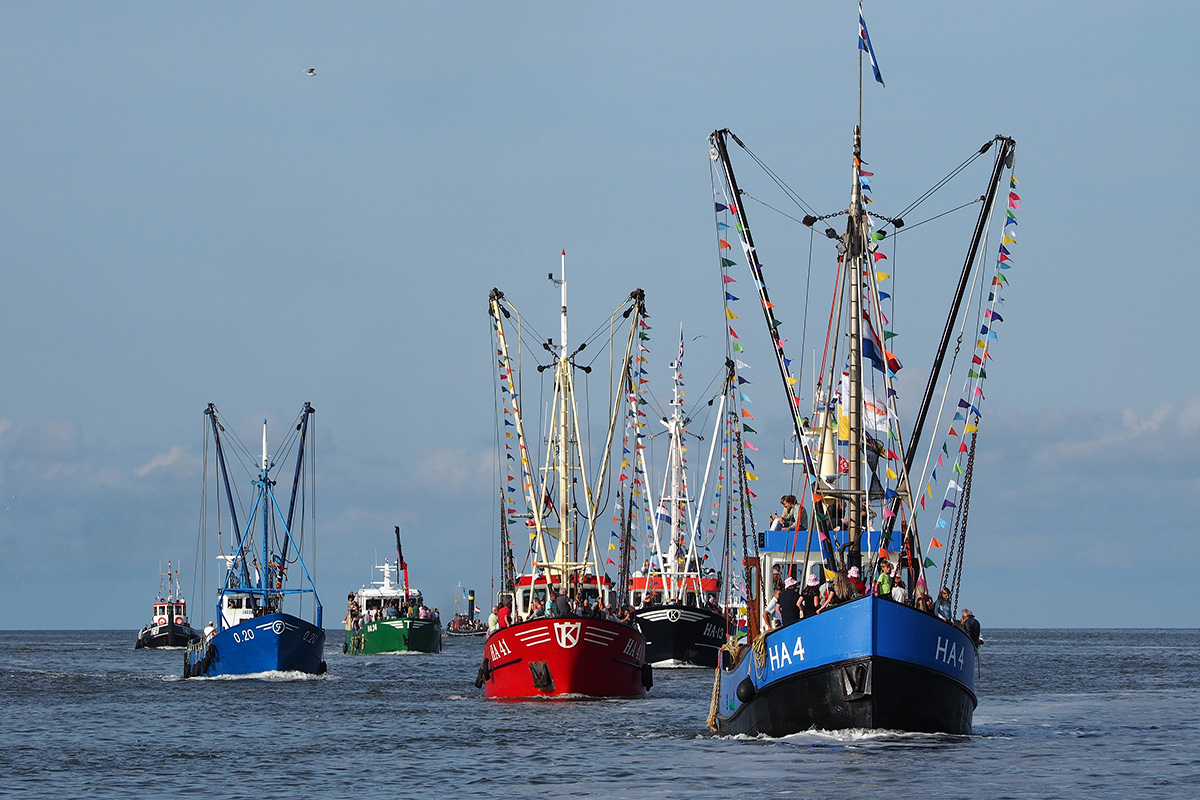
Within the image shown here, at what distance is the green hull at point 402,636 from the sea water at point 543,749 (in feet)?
134

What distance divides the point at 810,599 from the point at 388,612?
79.3 metres

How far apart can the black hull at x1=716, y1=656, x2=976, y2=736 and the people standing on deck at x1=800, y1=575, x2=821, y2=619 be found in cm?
117

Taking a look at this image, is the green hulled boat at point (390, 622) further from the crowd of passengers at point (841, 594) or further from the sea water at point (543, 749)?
the crowd of passengers at point (841, 594)

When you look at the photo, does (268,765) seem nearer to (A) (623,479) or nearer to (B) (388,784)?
(B) (388,784)

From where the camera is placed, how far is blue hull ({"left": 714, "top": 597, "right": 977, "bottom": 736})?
2636 centimetres

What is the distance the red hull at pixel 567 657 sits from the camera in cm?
4253

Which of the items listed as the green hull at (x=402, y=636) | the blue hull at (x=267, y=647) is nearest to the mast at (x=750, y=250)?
the blue hull at (x=267, y=647)

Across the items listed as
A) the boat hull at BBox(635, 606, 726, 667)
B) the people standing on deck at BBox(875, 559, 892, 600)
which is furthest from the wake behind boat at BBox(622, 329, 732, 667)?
the people standing on deck at BBox(875, 559, 892, 600)

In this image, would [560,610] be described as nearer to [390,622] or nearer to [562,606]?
[562,606]

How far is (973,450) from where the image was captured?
1245 inches

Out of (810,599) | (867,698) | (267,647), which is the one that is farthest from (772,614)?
(267,647)

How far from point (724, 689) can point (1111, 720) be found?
14097mm

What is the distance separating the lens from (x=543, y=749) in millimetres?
32375

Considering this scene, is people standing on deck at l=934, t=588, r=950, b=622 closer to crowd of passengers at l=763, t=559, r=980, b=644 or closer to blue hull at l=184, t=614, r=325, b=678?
crowd of passengers at l=763, t=559, r=980, b=644
